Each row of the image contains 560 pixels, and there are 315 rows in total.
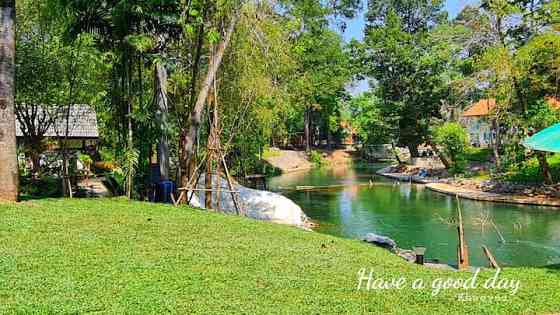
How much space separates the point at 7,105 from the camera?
809 cm

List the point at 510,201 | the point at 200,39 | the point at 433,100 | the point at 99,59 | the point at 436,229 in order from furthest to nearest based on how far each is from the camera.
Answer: the point at 433,100 → the point at 510,201 → the point at 436,229 → the point at 200,39 → the point at 99,59

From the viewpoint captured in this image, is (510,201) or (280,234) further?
(510,201)

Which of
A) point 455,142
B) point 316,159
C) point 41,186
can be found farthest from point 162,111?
point 316,159

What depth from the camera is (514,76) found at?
1902cm

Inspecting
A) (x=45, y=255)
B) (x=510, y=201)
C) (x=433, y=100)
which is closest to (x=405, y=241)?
(x=510, y=201)

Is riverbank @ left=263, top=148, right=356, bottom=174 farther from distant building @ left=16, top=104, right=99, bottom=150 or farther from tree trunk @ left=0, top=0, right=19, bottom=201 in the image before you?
tree trunk @ left=0, top=0, right=19, bottom=201

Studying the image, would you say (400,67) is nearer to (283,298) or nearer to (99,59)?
(99,59)

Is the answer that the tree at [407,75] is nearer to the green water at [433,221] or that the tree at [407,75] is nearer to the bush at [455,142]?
the bush at [455,142]

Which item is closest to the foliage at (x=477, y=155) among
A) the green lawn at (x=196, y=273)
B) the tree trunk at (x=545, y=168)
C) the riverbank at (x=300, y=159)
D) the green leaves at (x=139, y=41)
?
the tree trunk at (x=545, y=168)

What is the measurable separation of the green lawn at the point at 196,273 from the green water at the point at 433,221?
507cm

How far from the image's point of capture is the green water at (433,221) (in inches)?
446

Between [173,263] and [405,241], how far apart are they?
8290 mm

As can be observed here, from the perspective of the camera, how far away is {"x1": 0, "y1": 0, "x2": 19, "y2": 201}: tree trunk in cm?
804

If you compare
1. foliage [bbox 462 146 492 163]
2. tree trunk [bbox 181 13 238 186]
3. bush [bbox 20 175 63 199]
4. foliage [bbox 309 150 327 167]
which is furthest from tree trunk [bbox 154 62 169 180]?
foliage [bbox 309 150 327 167]
